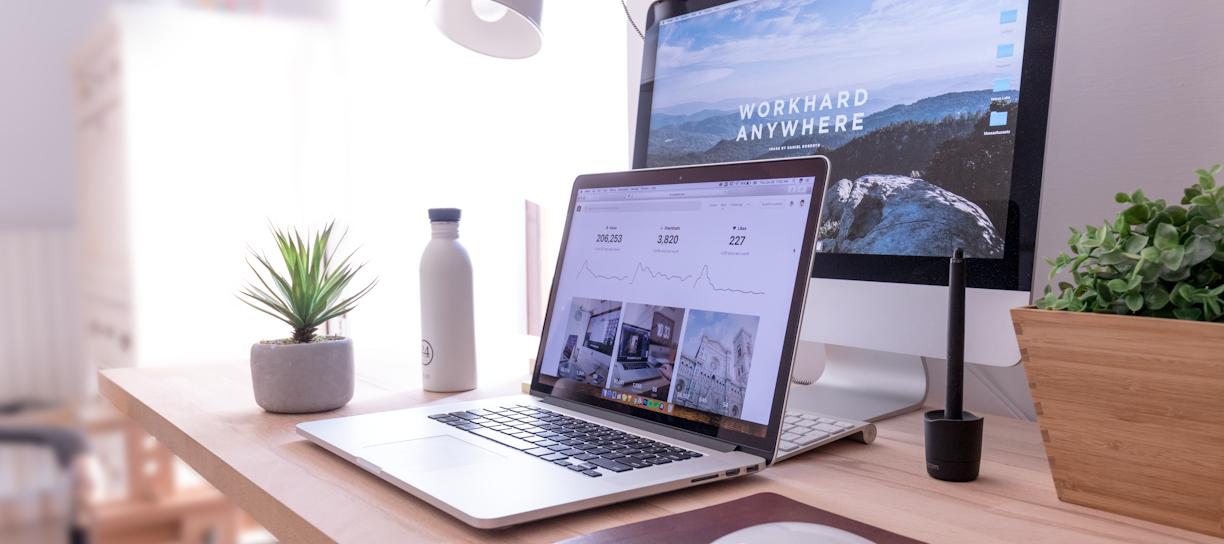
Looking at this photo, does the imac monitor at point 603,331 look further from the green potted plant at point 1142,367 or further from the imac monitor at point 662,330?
the green potted plant at point 1142,367

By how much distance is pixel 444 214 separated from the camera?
0.93 m

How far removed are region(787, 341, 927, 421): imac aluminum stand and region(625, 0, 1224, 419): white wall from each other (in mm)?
84

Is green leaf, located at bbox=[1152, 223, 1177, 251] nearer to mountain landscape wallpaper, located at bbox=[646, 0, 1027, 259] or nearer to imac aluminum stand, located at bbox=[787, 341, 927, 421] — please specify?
mountain landscape wallpaper, located at bbox=[646, 0, 1027, 259]

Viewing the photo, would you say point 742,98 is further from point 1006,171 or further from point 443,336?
point 443,336

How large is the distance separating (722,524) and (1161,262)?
33cm

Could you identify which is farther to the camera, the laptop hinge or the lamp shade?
the lamp shade

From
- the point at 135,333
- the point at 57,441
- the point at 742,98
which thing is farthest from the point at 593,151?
the point at 135,333

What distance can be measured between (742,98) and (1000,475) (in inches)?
20.6

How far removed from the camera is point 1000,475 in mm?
583

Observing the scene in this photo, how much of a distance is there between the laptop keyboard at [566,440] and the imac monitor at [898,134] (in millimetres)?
257

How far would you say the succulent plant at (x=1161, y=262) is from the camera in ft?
1.51

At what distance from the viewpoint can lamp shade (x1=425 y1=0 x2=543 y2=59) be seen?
1.09 meters

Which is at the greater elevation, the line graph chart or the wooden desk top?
the line graph chart

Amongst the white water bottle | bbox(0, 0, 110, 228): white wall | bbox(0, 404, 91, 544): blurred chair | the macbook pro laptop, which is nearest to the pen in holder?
the macbook pro laptop
